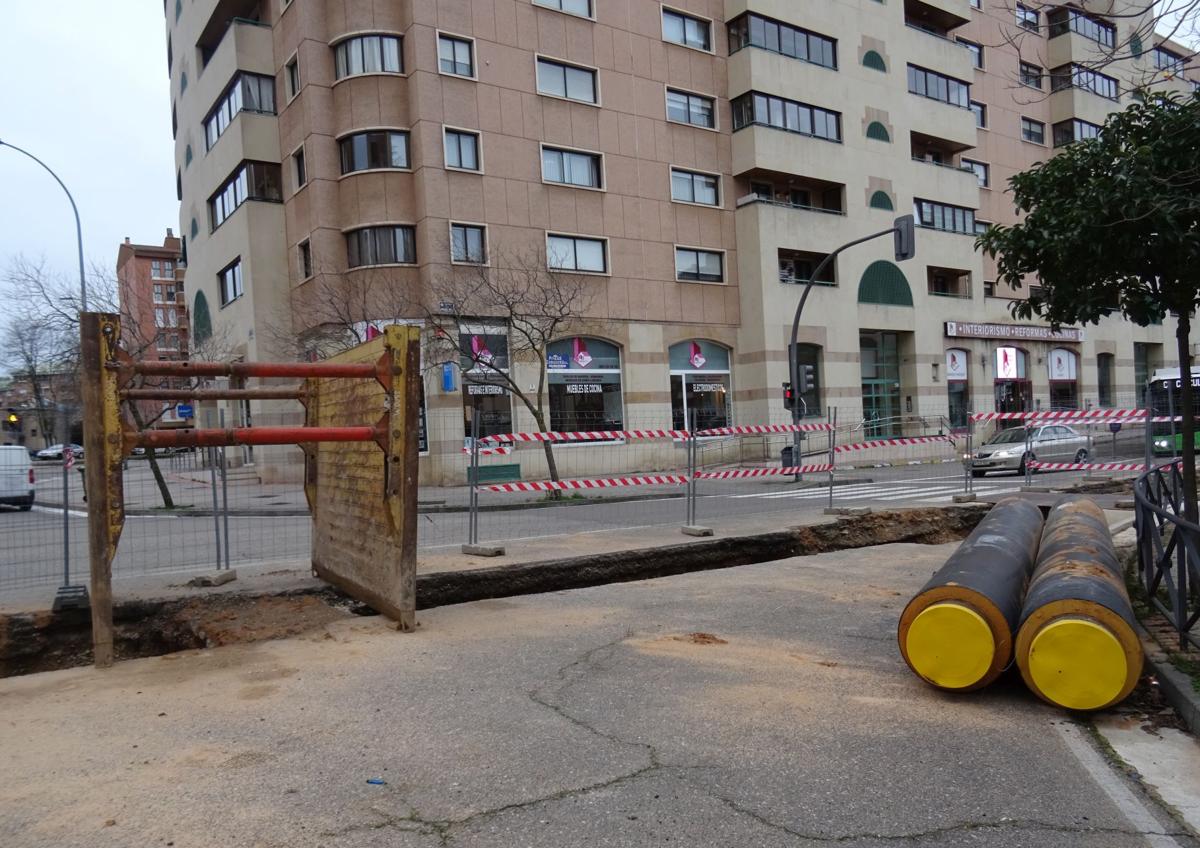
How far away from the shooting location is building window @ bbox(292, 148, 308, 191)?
2550 centimetres

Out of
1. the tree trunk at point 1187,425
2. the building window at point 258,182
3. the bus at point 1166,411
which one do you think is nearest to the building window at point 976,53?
the bus at point 1166,411

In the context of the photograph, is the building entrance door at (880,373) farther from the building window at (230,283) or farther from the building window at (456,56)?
the building window at (230,283)

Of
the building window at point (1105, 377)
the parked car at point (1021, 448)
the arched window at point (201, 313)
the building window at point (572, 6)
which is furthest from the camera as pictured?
the building window at point (1105, 377)

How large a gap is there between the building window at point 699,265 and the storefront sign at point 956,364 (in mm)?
12115

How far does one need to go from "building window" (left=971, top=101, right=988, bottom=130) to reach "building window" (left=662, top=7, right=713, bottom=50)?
1672 cm

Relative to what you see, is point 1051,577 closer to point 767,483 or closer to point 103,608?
point 103,608

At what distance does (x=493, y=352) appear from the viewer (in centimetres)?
2408

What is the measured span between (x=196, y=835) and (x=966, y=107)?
4066 cm

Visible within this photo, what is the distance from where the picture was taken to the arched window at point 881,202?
32.4m

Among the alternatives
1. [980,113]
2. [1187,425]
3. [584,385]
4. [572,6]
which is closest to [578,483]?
[1187,425]

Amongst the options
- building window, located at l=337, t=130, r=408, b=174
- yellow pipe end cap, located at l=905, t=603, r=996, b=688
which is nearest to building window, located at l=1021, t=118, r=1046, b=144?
building window, located at l=337, t=130, r=408, b=174

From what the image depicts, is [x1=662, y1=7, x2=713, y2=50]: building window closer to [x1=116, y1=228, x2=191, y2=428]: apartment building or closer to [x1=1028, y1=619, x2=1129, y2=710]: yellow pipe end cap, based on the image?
[x1=116, y1=228, x2=191, y2=428]: apartment building

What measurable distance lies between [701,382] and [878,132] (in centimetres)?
1317

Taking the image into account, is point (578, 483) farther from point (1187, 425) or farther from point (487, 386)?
point (487, 386)
